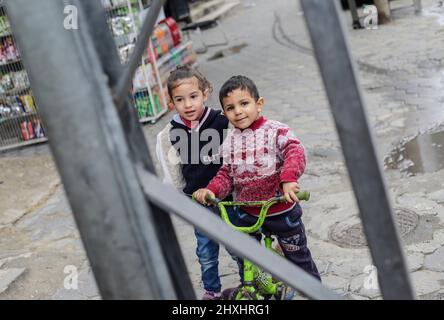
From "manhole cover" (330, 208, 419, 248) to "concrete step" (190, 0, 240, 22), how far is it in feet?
43.8

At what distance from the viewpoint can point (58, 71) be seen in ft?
4.27

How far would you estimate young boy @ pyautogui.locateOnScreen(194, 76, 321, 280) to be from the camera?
323 centimetres

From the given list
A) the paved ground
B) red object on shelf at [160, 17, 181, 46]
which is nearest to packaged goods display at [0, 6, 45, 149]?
the paved ground

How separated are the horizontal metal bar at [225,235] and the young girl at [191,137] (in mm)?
2094

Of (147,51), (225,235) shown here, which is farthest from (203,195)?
(147,51)

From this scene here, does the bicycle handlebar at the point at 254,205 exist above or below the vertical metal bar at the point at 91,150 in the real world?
below

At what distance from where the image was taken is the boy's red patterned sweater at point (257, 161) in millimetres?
3264

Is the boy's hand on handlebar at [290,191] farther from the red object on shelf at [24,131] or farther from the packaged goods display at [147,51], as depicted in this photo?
the red object on shelf at [24,131]

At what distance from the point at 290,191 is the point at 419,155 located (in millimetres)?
3378

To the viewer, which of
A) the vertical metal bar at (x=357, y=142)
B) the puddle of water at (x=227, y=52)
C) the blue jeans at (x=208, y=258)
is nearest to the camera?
the vertical metal bar at (x=357, y=142)

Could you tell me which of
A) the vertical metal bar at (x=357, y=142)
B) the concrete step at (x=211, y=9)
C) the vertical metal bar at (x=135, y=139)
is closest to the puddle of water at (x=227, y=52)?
the concrete step at (x=211, y=9)

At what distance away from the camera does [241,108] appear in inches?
127

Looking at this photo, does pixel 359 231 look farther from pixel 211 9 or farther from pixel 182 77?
pixel 211 9
